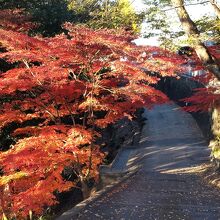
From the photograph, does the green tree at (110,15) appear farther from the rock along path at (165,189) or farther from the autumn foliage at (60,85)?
the rock along path at (165,189)

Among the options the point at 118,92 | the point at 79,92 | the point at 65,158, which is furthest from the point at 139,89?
the point at 65,158

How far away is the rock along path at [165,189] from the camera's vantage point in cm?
915

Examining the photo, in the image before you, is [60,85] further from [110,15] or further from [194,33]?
[110,15]

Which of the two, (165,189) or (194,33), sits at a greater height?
(194,33)

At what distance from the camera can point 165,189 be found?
12.4 m

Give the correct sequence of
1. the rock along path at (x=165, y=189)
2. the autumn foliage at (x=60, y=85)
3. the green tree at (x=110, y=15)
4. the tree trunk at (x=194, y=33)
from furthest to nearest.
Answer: the green tree at (x=110, y=15)
the tree trunk at (x=194, y=33)
the autumn foliage at (x=60, y=85)
the rock along path at (x=165, y=189)

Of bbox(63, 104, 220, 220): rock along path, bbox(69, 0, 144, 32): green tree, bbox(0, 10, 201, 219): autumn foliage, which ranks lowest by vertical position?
bbox(63, 104, 220, 220): rock along path

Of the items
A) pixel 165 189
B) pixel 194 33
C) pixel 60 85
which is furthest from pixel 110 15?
pixel 165 189

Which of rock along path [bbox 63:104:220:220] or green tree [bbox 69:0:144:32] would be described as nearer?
rock along path [bbox 63:104:220:220]

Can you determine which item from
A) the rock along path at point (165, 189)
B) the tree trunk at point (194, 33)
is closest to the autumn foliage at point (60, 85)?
the tree trunk at point (194, 33)

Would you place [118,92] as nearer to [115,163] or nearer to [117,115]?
[117,115]

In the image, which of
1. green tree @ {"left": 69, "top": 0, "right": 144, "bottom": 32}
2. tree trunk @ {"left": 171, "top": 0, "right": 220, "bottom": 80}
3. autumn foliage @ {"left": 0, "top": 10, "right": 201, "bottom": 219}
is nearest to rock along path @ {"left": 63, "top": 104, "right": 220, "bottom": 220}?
autumn foliage @ {"left": 0, "top": 10, "right": 201, "bottom": 219}

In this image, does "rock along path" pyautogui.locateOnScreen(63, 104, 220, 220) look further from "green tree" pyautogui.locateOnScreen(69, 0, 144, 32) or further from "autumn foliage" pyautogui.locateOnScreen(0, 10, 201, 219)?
"green tree" pyautogui.locateOnScreen(69, 0, 144, 32)

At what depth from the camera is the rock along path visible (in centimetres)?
915
